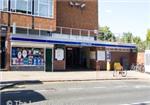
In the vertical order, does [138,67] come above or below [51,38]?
below

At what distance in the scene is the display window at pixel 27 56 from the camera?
3219 centimetres

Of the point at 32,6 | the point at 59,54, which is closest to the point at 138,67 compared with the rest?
the point at 59,54

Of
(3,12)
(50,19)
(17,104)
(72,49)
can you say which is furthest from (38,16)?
(17,104)

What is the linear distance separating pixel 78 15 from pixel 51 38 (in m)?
11.0

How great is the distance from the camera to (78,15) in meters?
44.7

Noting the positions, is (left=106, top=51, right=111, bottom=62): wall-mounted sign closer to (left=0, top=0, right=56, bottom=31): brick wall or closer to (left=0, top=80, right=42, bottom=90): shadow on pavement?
(left=0, top=0, right=56, bottom=31): brick wall

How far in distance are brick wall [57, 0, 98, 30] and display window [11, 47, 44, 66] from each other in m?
8.59

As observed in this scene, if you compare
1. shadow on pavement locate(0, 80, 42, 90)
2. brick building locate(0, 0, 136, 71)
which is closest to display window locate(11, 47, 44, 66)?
brick building locate(0, 0, 136, 71)

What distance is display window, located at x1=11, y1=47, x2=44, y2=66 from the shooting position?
32.2 meters

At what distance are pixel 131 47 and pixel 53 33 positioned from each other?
1051 centimetres

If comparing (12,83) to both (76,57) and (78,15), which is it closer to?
(76,57)

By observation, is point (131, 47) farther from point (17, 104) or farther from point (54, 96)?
point (17, 104)

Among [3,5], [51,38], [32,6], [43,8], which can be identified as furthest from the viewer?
[43,8]

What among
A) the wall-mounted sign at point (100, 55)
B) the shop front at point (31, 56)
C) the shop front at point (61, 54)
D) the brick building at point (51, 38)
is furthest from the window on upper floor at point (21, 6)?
the wall-mounted sign at point (100, 55)
